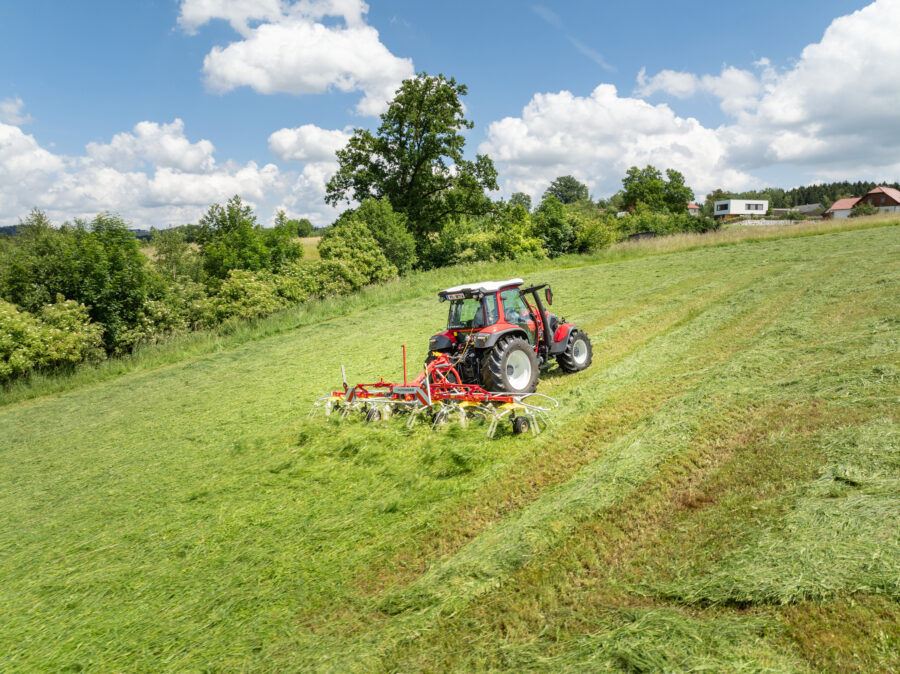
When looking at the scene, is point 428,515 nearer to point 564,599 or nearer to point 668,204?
point 564,599

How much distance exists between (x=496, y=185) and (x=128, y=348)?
26.3 m

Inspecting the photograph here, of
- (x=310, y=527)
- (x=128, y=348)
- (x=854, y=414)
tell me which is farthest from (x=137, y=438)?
(x=128, y=348)

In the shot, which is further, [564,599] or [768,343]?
[768,343]

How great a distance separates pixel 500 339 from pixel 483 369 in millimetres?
576

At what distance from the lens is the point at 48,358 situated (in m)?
15.4

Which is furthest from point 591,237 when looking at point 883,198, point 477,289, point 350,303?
point 883,198

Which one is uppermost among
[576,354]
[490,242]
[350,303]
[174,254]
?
[174,254]

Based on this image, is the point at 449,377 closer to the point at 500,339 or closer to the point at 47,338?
the point at 500,339

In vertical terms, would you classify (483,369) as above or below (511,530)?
above

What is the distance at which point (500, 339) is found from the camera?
24.4 ft

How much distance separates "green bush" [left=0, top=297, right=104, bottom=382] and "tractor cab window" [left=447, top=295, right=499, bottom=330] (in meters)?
13.9

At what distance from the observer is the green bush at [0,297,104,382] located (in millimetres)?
14461

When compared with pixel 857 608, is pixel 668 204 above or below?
above

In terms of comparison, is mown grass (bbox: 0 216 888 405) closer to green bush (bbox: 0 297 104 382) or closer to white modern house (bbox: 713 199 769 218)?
green bush (bbox: 0 297 104 382)
